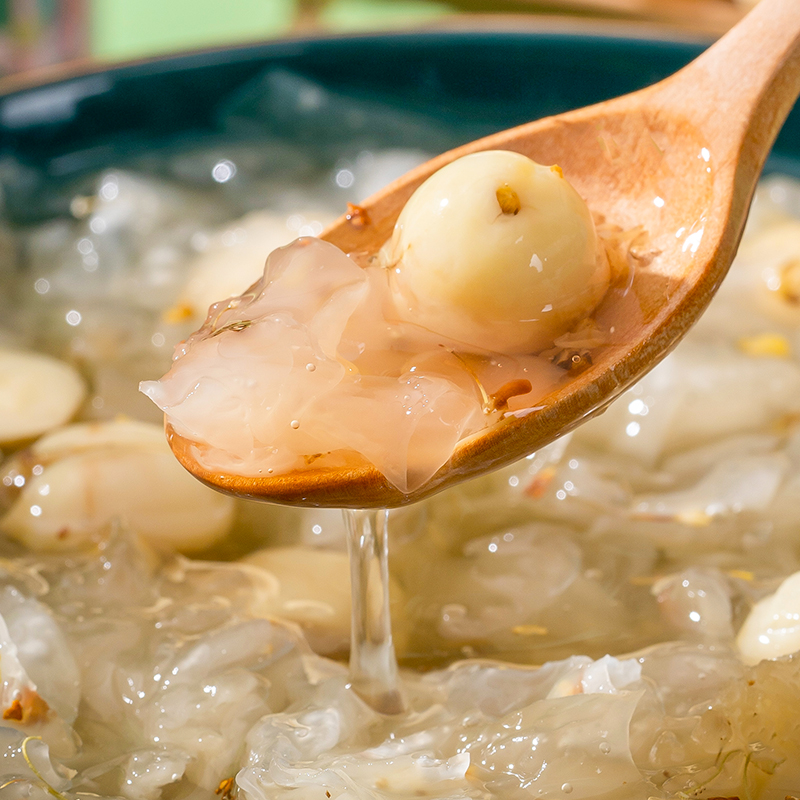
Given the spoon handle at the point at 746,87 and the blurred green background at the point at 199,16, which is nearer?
the spoon handle at the point at 746,87

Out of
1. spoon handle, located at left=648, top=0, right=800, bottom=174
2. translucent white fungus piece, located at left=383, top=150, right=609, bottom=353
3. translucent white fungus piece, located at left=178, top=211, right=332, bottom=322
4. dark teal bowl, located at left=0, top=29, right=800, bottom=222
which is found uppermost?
spoon handle, located at left=648, top=0, right=800, bottom=174

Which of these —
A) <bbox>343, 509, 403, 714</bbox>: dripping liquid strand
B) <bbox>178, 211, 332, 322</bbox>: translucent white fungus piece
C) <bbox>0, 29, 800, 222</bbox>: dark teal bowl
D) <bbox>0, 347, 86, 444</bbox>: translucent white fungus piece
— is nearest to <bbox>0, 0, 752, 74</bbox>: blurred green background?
<bbox>0, 29, 800, 222</bbox>: dark teal bowl

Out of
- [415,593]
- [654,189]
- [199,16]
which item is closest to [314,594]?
[415,593]

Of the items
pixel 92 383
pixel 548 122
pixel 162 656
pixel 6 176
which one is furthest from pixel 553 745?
pixel 6 176

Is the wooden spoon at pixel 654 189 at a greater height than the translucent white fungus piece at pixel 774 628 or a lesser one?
greater

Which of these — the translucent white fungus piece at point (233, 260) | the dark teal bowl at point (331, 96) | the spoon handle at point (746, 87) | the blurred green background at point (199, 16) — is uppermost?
the spoon handle at point (746, 87)

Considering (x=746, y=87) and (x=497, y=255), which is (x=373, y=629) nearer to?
(x=497, y=255)

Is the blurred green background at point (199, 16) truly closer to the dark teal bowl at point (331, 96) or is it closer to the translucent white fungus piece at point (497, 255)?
the dark teal bowl at point (331, 96)

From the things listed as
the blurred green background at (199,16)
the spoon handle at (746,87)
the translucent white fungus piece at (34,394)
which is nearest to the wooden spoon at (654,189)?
the spoon handle at (746,87)

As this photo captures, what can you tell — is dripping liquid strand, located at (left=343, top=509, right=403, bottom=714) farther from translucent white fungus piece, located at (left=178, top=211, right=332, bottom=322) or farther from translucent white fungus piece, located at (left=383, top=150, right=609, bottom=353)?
translucent white fungus piece, located at (left=178, top=211, right=332, bottom=322)

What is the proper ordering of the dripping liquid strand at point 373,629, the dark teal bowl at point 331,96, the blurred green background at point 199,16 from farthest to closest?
the blurred green background at point 199,16 → the dark teal bowl at point 331,96 → the dripping liquid strand at point 373,629
